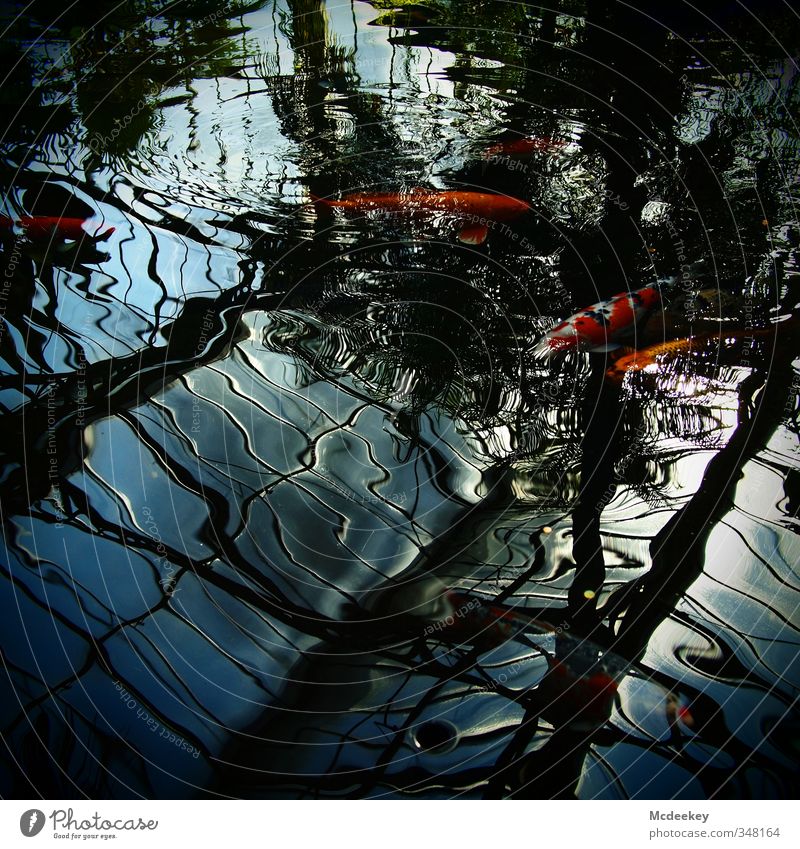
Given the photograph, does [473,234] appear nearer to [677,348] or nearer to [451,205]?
[451,205]

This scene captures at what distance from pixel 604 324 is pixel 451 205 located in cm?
16

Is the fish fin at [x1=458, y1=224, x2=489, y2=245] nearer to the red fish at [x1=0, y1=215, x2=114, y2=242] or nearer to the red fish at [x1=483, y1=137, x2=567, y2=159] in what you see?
the red fish at [x1=483, y1=137, x2=567, y2=159]

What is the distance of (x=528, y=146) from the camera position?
1.66ft

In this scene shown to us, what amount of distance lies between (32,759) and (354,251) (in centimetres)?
48

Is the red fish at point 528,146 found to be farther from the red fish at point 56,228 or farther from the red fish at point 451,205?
the red fish at point 56,228

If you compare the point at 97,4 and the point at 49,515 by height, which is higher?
the point at 97,4

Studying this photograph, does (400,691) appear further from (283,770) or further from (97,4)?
(97,4)

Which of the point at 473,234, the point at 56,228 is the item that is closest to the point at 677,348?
the point at 473,234

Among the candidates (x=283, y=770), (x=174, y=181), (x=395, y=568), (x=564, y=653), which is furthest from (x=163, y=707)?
(x=174, y=181)

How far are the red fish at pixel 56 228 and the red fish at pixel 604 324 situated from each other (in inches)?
15.9

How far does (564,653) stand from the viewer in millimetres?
470

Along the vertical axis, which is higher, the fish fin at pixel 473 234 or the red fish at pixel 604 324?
the fish fin at pixel 473 234

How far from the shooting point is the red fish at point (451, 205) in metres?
0.51

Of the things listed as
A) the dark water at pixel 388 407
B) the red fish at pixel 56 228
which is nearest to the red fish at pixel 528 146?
the dark water at pixel 388 407
